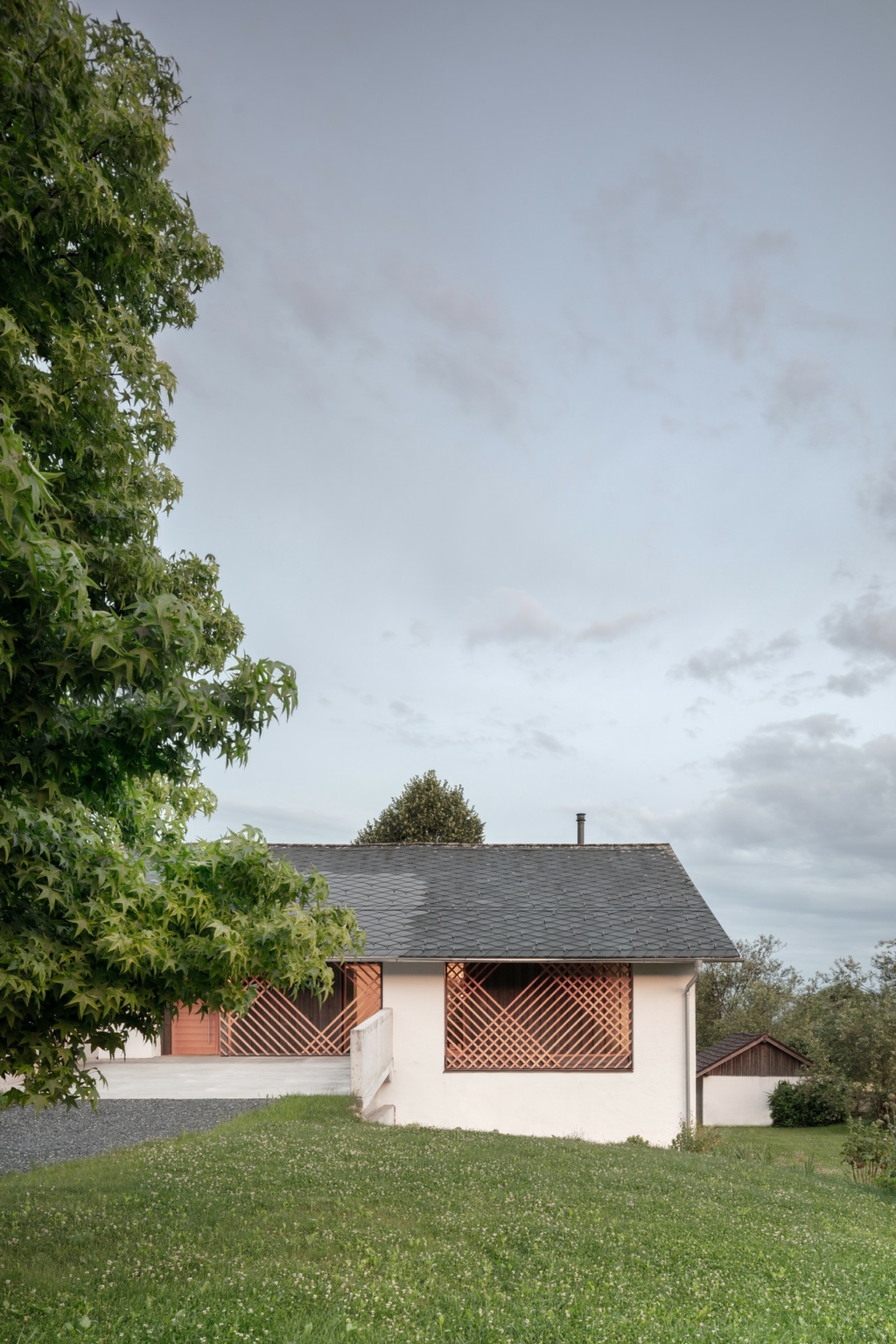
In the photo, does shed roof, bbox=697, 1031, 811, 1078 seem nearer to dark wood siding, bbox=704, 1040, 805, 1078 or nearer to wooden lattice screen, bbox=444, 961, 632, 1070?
dark wood siding, bbox=704, 1040, 805, 1078

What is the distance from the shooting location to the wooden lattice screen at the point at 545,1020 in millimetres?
17781

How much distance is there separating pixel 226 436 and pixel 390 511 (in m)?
3.64

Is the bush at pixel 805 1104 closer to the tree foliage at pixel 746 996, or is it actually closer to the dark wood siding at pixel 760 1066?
the dark wood siding at pixel 760 1066

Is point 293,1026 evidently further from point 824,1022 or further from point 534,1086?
point 824,1022

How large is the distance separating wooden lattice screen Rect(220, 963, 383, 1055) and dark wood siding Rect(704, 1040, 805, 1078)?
1716 cm

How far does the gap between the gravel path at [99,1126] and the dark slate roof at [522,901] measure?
153 inches

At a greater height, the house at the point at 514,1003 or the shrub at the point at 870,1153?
the house at the point at 514,1003

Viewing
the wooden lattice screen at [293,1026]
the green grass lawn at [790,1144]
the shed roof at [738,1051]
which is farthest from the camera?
the shed roof at [738,1051]

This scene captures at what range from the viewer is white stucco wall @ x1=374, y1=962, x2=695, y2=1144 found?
663 inches

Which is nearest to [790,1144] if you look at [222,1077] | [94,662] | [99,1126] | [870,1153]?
[870,1153]

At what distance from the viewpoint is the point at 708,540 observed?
51.0 ft

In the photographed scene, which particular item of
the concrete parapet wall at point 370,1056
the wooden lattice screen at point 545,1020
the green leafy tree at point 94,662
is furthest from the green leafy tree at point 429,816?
the green leafy tree at point 94,662

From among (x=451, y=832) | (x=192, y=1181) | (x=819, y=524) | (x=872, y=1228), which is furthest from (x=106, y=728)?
(x=451, y=832)

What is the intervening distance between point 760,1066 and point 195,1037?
21.2m
